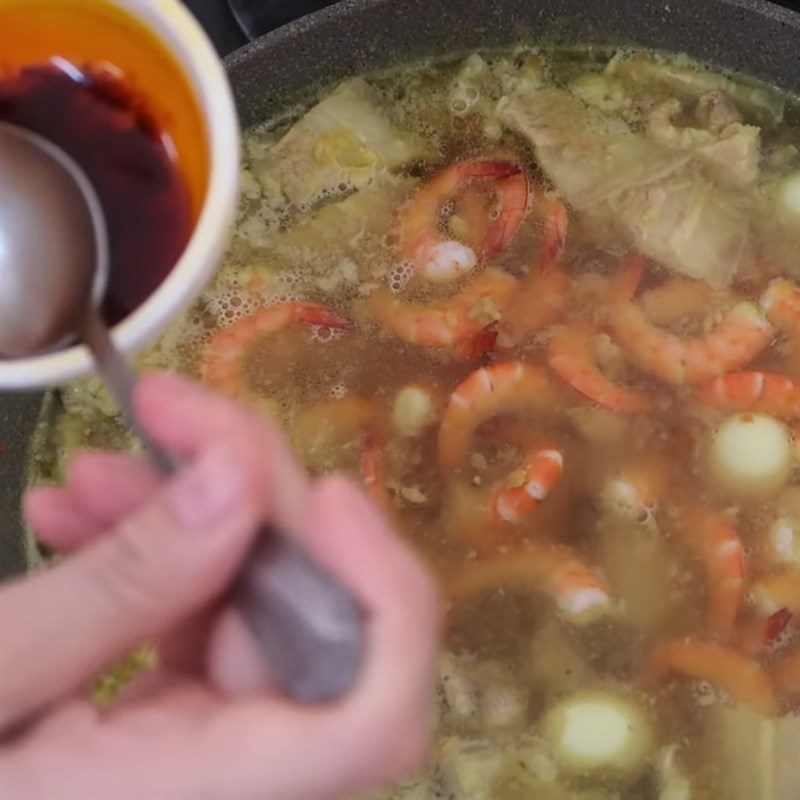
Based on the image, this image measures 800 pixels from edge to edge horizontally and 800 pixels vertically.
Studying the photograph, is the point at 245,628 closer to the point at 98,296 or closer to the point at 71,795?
the point at 71,795

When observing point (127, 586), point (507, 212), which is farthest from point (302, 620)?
point (507, 212)

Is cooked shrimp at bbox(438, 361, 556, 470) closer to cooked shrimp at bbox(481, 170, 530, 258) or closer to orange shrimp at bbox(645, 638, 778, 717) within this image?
cooked shrimp at bbox(481, 170, 530, 258)

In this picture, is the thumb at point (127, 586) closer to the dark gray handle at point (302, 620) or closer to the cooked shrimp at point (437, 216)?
the dark gray handle at point (302, 620)

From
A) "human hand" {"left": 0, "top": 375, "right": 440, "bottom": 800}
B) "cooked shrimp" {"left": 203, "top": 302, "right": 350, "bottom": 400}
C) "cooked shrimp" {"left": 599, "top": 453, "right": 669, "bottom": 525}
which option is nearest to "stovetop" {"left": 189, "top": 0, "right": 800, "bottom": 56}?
"cooked shrimp" {"left": 203, "top": 302, "right": 350, "bottom": 400}

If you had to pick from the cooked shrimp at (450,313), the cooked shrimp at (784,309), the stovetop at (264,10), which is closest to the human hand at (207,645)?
the cooked shrimp at (450,313)

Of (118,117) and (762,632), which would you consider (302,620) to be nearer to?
(118,117)

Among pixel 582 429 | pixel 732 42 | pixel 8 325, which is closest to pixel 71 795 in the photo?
pixel 8 325

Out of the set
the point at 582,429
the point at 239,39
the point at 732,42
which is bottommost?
the point at 582,429
